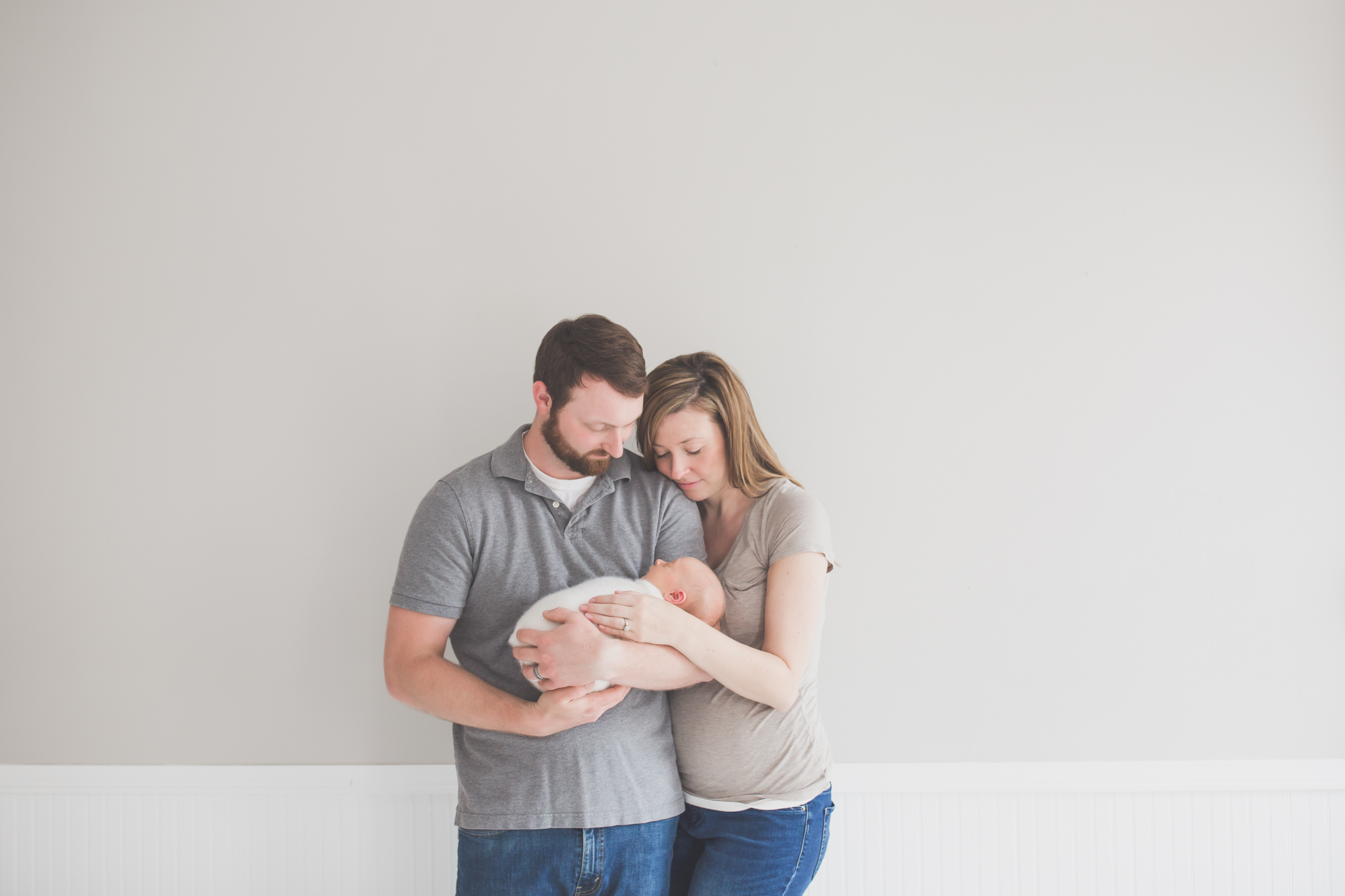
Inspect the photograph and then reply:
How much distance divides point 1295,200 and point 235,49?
272 centimetres

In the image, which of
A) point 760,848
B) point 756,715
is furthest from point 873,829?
point 756,715

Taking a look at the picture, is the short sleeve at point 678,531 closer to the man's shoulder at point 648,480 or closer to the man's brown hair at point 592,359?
the man's shoulder at point 648,480

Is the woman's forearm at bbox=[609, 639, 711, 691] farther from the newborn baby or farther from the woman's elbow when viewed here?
the woman's elbow

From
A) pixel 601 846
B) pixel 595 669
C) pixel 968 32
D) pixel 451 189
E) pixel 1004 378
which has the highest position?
pixel 968 32

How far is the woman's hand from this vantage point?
129 cm

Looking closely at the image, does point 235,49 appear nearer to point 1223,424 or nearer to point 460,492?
point 460,492

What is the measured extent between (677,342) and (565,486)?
57 centimetres

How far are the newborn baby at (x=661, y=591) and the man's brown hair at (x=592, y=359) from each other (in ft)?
1.11

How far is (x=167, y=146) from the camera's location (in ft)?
6.23

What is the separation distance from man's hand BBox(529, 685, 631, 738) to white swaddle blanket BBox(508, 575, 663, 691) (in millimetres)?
21

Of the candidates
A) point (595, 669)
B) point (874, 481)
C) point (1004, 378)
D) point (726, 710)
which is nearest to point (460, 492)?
point (595, 669)

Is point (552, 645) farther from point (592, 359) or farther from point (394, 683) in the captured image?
point (592, 359)

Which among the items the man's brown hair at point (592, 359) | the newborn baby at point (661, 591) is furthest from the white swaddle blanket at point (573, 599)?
the man's brown hair at point (592, 359)

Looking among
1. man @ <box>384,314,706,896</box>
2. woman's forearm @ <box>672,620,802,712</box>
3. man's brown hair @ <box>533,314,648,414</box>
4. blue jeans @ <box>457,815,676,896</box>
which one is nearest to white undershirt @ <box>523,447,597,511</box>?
man @ <box>384,314,706,896</box>
